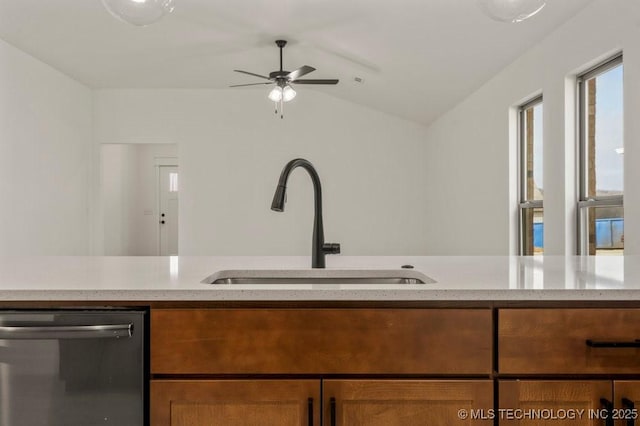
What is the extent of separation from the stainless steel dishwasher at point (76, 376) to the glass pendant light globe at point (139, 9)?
1.06 metres

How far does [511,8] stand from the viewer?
154 centimetres

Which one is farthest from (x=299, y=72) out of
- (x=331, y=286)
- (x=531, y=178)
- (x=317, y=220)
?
(x=331, y=286)

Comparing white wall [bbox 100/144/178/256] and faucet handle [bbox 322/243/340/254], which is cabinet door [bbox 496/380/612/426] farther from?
white wall [bbox 100/144/178/256]

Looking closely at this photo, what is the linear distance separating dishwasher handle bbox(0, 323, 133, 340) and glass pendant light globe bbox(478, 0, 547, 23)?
4.65ft

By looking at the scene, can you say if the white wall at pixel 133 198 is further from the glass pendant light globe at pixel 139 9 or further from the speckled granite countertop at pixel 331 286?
the speckled granite countertop at pixel 331 286

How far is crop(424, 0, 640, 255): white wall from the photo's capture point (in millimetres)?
2910

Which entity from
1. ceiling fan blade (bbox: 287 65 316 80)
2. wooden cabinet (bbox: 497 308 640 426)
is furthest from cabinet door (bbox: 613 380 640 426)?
ceiling fan blade (bbox: 287 65 316 80)

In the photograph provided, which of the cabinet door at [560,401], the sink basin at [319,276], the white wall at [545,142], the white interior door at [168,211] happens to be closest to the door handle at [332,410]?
the cabinet door at [560,401]

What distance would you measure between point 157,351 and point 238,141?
22.0 feet

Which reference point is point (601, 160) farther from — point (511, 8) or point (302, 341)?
point (302, 341)

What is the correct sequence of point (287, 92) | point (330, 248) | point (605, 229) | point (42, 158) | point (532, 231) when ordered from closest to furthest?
point (330, 248)
point (605, 229)
point (532, 231)
point (287, 92)
point (42, 158)

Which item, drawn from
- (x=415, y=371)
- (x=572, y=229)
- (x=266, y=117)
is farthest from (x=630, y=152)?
(x=266, y=117)

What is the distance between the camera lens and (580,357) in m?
1.01

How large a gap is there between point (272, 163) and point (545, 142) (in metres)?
4.49
